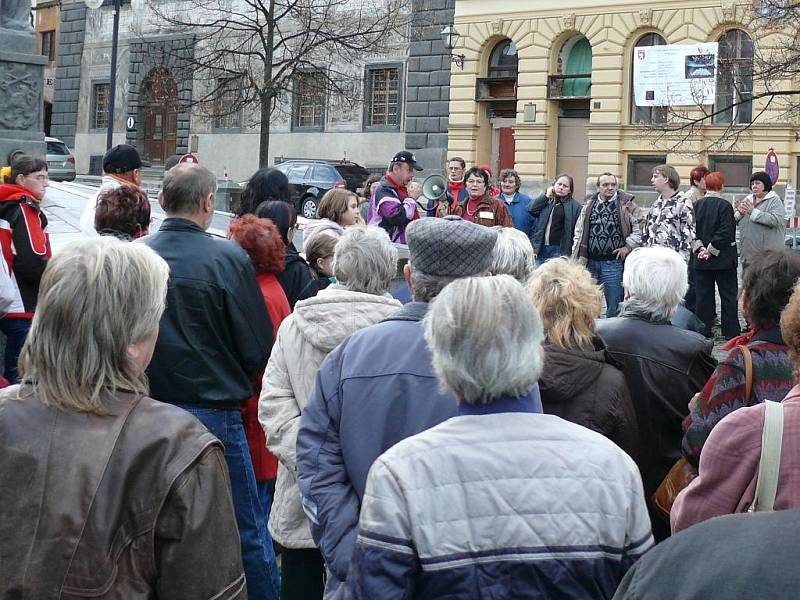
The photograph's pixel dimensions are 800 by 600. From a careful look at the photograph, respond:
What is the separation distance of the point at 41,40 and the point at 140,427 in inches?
2066

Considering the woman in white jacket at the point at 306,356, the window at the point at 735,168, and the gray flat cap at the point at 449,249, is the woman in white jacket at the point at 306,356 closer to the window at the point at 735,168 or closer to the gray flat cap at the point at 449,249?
the gray flat cap at the point at 449,249

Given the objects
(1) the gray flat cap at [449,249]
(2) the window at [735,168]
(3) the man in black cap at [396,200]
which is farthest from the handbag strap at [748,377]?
(2) the window at [735,168]

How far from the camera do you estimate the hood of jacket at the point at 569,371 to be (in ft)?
13.4

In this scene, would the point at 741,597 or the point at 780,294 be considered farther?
the point at 780,294

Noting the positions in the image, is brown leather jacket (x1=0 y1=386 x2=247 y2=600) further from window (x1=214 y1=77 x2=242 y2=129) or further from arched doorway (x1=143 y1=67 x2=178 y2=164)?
arched doorway (x1=143 y1=67 x2=178 y2=164)

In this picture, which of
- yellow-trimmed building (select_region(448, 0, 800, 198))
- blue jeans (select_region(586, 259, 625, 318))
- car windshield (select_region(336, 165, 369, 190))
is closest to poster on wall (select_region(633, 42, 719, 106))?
yellow-trimmed building (select_region(448, 0, 800, 198))

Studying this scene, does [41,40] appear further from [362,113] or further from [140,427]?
[140,427]

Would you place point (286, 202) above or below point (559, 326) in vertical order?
above

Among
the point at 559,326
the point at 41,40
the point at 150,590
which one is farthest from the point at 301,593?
the point at 41,40

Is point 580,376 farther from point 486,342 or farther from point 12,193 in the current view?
point 12,193

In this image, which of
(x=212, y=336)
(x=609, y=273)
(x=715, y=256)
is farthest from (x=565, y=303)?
(x=715, y=256)

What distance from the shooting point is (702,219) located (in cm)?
1269

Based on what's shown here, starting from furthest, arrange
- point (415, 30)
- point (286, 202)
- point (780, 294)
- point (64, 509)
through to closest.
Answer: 1. point (415, 30)
2. point (286, 202)
3. point (780, 294)
4. point (64, 509)

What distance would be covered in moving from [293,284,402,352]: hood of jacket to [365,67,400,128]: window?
109 ft
